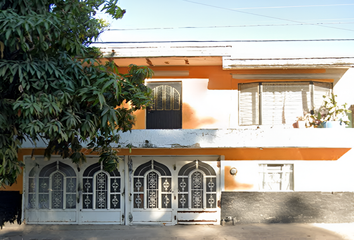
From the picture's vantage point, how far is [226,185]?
8867mm

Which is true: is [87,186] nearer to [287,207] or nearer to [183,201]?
[183,201]

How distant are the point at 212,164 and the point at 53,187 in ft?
15.5

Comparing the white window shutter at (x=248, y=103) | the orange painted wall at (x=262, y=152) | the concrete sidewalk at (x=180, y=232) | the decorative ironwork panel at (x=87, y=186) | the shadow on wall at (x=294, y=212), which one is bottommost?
the concrete sidewalk at (x=180, y=232)

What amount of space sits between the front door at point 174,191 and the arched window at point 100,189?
51 cm

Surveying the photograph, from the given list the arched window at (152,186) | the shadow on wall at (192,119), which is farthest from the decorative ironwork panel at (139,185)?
the shadow on wall at (192,119)

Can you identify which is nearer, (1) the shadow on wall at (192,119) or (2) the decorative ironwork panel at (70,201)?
(2) the decorative ironwork panel at (70,201)

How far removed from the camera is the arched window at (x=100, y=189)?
8.96 meters

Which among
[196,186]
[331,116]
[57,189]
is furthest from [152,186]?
[331,116]

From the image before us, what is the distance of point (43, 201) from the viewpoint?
29.4 feet

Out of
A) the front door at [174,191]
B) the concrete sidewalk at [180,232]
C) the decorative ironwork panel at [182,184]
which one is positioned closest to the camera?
the concrete sidewalk at [180,232]

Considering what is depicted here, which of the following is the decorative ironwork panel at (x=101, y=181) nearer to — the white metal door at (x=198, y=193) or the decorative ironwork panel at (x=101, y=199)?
the decorative ironwork panel at (x=101, y=199)

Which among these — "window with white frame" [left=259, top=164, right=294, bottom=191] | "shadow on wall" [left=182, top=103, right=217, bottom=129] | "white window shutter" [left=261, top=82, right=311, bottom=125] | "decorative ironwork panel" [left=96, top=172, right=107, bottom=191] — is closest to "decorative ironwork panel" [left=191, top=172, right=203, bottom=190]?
"shadow on wall" [left=182, top=103, right=217, bottom=129]

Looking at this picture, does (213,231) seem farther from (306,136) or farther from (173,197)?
(306,136)

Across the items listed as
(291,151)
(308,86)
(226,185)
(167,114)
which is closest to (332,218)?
(291,151)
